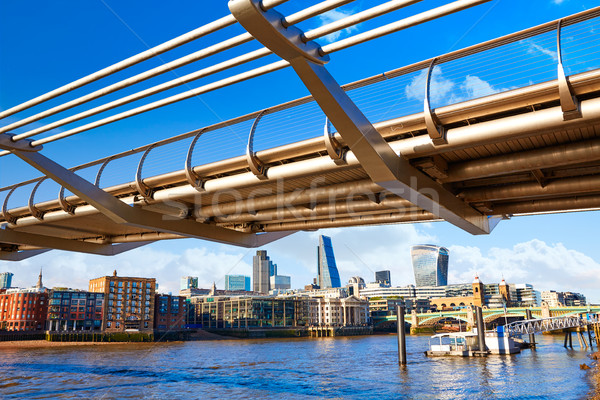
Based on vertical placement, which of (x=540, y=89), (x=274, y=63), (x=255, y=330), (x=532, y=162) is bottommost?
(x=255, y=330)

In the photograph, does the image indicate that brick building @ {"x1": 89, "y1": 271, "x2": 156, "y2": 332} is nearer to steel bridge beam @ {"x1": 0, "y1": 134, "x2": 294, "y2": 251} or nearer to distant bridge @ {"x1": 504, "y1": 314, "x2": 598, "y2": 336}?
distant bridge @ {"x1": 504, "y1": 314, "x2": 598, "y2": 336}

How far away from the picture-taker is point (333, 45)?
872cm

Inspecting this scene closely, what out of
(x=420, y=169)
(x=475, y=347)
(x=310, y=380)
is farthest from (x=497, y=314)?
(x=420, y=169)

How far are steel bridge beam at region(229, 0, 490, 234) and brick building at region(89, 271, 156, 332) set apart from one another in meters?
106

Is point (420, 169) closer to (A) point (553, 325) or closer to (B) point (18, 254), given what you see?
(B) point (18, 254)

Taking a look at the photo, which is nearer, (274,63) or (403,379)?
(274,63)

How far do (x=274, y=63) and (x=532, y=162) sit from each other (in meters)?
6.59

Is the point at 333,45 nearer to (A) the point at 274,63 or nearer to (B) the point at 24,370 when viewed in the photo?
(A) the point at 274,63

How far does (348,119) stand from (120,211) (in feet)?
37.0

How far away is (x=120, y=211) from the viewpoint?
18281mm

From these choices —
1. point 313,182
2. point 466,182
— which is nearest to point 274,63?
point 313,182

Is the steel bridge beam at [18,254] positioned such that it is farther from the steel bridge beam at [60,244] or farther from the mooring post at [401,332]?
the mooring post at [401,332]

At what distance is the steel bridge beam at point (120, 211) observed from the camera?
15086 mm

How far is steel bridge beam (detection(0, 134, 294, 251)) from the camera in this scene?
15.1 m
